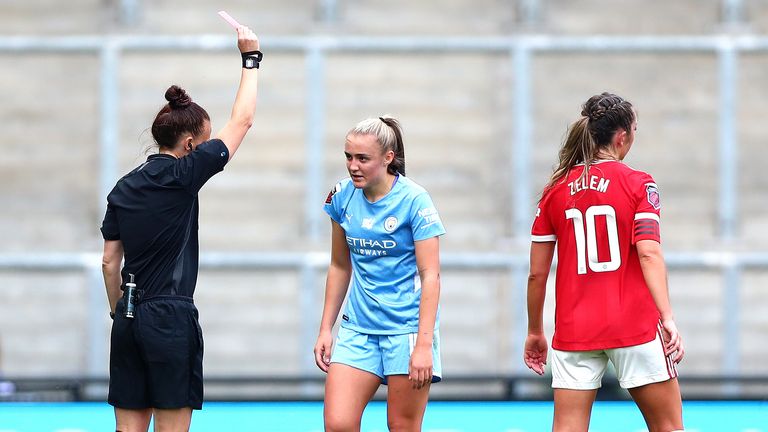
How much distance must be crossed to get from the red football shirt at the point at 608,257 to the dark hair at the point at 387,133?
2.30 feet

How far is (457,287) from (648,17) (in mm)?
2745

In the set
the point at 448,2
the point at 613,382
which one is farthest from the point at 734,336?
the point at 448,2

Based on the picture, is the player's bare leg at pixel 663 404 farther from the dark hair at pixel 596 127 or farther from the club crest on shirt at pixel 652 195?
the dark hair at pixel 596 127

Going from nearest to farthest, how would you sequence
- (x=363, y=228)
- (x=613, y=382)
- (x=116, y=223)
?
(x=116, y=223) → (x=363, y=228) → (x=613, y=382)

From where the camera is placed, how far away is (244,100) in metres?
4.47

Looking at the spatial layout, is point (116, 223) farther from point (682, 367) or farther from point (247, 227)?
point (682, 367)

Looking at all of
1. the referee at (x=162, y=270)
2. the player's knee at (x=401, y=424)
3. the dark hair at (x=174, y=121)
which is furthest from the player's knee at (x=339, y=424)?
the dark hair at (x=174, y=121)

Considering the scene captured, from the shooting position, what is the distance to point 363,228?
4.65 meters

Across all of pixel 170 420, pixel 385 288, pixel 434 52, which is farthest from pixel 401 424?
pixel 434 52

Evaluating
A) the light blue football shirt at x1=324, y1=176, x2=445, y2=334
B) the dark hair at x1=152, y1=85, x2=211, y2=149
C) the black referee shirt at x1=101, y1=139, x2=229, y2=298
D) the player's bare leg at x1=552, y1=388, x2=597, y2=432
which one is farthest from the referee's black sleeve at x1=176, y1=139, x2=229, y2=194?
the player's bare leg at x1=552, y1=388, x2=597, y2=432

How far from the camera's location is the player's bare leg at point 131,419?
14.4 ft

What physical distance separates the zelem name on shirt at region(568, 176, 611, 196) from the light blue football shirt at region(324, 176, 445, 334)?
54cm

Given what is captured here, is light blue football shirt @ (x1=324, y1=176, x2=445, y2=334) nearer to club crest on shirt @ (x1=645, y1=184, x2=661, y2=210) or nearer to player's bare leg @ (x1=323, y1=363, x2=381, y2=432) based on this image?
player's bare leg @ (x1=323, y1=363, x2=381, y2=432)

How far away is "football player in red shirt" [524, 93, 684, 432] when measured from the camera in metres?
4.29
